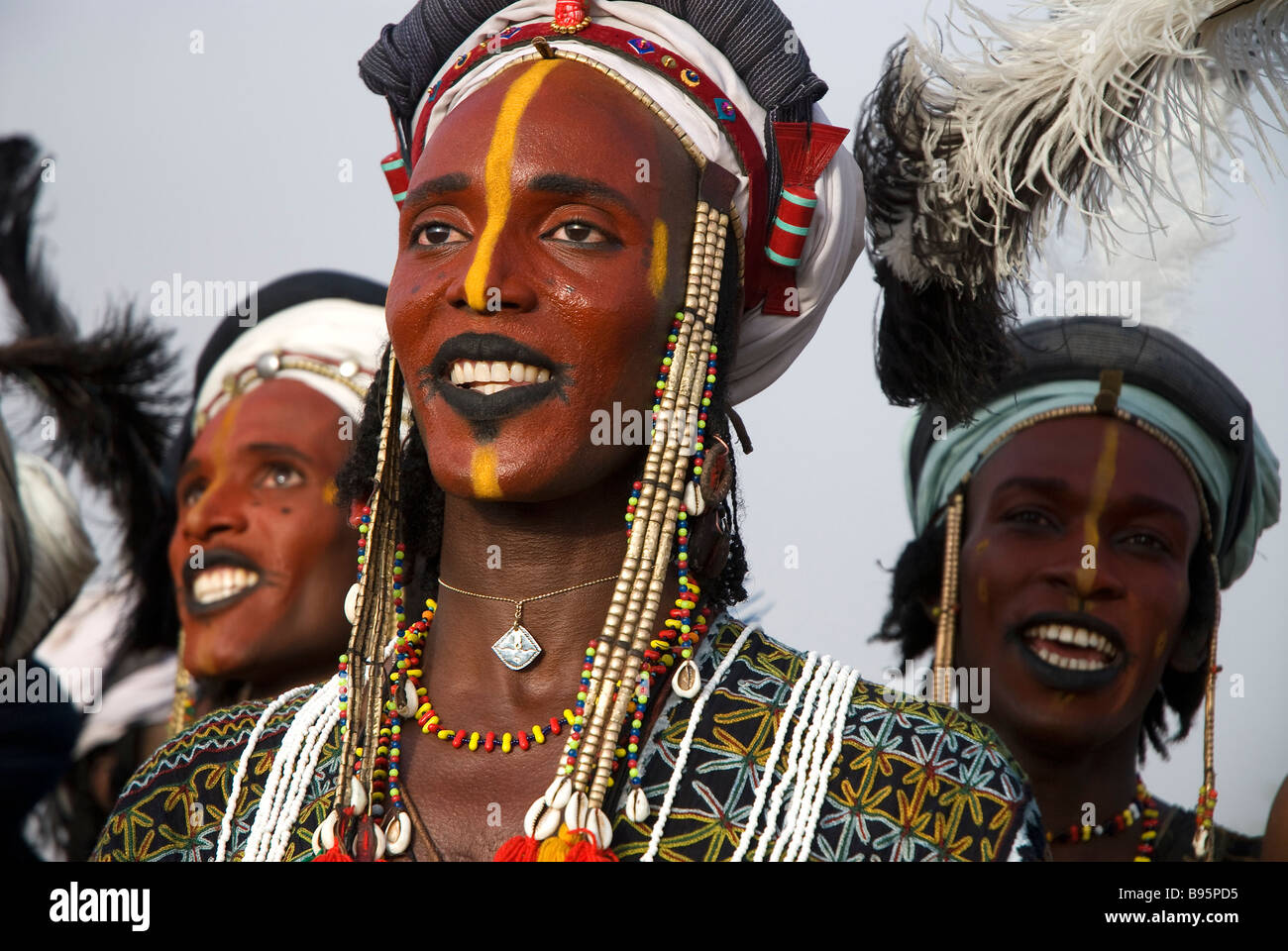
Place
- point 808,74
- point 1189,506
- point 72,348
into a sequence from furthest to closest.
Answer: point 72,348 → point 1189,506 → point 808,74

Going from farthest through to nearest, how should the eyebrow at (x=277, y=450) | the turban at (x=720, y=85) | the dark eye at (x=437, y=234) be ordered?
1. the eyebrow at (x=277, y=450)
2. the turban at (x=720, y=85)
3. the dark eye at (x=437, y=234)

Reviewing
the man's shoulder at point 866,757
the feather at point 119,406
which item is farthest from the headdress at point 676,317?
the feather at point 119,406

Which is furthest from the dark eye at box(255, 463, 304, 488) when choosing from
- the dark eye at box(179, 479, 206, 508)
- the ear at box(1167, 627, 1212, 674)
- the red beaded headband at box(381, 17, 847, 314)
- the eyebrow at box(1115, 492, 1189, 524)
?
the ear at box(1167, 627, 1212, 674)

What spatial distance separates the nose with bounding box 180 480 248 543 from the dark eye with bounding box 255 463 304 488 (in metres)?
0.08

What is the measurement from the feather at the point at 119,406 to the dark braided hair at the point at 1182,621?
264cm

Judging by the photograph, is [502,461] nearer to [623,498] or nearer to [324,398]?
[623,498]

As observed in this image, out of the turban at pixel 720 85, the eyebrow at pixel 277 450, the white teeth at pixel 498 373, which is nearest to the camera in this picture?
the white teeth at pixel 498 373

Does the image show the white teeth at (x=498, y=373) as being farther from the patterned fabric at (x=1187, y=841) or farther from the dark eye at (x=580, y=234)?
the patterned fabric at (x=1187, y=841)

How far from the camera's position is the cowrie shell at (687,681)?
3.20 metres

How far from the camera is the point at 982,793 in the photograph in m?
3.11

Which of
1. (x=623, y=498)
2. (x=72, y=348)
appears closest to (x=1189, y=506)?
(x=623, y=498)

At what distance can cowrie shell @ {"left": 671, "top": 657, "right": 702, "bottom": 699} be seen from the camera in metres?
3.20

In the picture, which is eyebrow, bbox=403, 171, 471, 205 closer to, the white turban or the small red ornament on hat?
the small red ornament on hat
